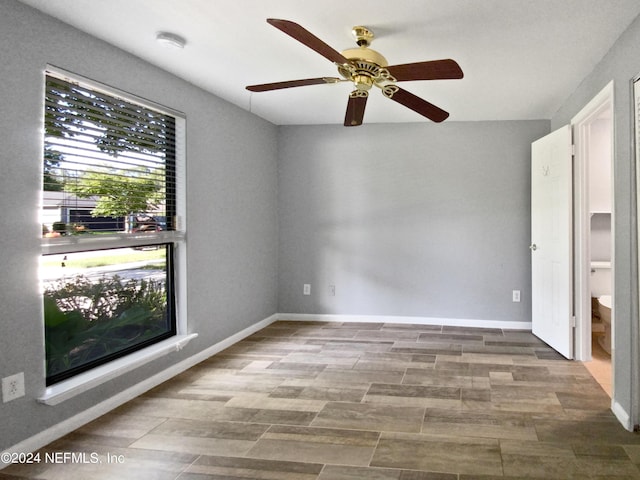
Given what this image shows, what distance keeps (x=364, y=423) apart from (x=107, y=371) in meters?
1.54

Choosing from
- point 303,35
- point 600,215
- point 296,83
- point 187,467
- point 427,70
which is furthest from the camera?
point 600,215

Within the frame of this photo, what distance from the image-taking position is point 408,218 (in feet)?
17.7

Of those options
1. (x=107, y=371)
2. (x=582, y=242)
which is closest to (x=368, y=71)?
(x=107, y=371)

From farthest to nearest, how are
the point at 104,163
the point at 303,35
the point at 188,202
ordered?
the point at 188,202 < the point at 104,163 < the point at 303,35

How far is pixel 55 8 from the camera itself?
2.48 metres

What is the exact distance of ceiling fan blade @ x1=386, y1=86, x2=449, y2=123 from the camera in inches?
110

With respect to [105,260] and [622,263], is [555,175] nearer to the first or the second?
[622,263]

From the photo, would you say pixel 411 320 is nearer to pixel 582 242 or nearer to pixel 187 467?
pixel 582 242

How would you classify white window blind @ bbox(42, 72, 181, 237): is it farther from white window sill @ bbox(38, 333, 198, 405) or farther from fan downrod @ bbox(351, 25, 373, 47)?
fan downrod @ bbox(351, 25, 373, 47)

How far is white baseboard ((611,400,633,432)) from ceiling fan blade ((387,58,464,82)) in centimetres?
202

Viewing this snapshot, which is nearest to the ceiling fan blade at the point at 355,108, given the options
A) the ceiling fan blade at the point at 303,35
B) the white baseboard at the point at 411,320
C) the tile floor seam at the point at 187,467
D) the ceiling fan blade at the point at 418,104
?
the ceiling fan blade at the point at 418,104

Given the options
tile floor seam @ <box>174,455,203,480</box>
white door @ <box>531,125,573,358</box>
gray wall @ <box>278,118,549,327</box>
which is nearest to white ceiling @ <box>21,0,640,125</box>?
white door @ <box>531,125,573,358</box>

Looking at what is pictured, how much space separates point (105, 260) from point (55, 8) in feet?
4.67

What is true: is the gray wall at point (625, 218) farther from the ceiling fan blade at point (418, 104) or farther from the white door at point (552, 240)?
the white door at point (552, 240)
